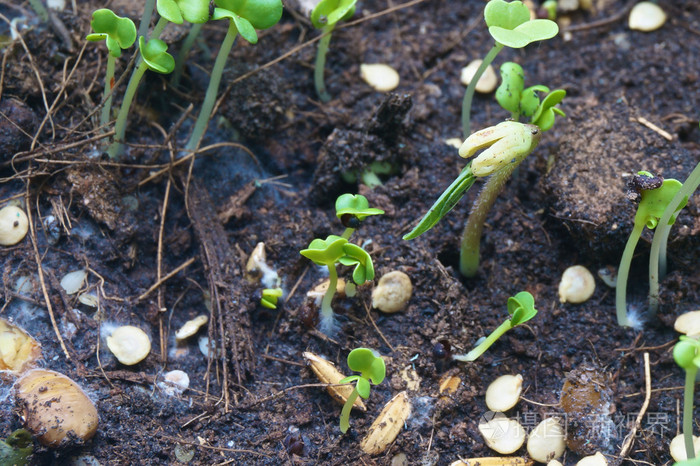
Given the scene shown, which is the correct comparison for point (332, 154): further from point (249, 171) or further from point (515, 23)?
point (515, 23)

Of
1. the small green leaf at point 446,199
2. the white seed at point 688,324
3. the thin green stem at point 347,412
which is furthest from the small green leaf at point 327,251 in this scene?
the white seed at point 688,324

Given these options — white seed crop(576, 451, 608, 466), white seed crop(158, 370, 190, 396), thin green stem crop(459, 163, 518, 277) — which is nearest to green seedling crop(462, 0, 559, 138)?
thin green stem crop(459, 163, 518, 277)

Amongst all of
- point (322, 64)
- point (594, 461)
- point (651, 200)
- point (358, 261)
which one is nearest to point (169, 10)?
point (322, 64)

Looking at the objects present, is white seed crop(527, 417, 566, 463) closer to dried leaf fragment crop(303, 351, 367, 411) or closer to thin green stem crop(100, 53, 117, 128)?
dried leaf fragment crop(303, 351, 367, 411)

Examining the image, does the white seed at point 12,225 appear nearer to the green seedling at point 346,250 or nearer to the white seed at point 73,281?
the white seed at point 73,281

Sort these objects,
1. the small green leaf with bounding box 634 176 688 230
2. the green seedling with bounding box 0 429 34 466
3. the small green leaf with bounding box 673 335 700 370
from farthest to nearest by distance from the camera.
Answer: the small green leaf with bounding box 634 176 688 230 → the green seedling with bounding box 0 429 34 466 → the small green leaf with bounding box 673 335 700 370
